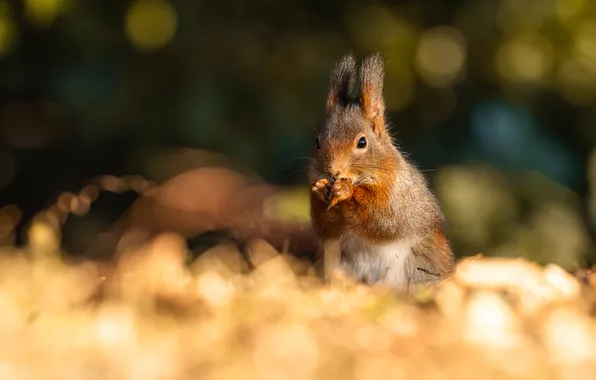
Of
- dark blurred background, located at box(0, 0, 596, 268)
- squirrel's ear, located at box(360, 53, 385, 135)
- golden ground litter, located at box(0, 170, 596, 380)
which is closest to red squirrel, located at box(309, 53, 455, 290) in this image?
squirrel's ear, located at box(360, 53, 385, 135)

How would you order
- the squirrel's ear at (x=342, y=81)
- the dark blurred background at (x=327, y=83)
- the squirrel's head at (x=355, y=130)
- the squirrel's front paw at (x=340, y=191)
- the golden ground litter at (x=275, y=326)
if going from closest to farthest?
the golden ground litter at (x=275, y=326) < the squirrel's front paw at (x=340, y=191) < the squirrel's head at (x=355, y=130) < the squirrel's ear at (x=342, y=81) < the dark blurred background at (x=327, y=83)

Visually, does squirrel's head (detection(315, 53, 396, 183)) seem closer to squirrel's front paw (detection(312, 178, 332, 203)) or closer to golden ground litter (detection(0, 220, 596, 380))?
squirrel's front paw (detection(312, 178, 332, 203))

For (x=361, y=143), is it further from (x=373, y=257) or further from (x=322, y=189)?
(x=373, y=257)

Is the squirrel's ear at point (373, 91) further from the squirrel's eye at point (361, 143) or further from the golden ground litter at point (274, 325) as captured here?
the golden ground litter at point (274, 325)

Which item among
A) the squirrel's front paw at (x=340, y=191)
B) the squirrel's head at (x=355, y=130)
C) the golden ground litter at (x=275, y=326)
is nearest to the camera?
the golden ground litter at (x=275, y=326)

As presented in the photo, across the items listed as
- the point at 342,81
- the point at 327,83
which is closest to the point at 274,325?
the point at 342,81

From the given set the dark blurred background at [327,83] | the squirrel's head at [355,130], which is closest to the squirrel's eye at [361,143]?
the squirrel's head at [355,130]
